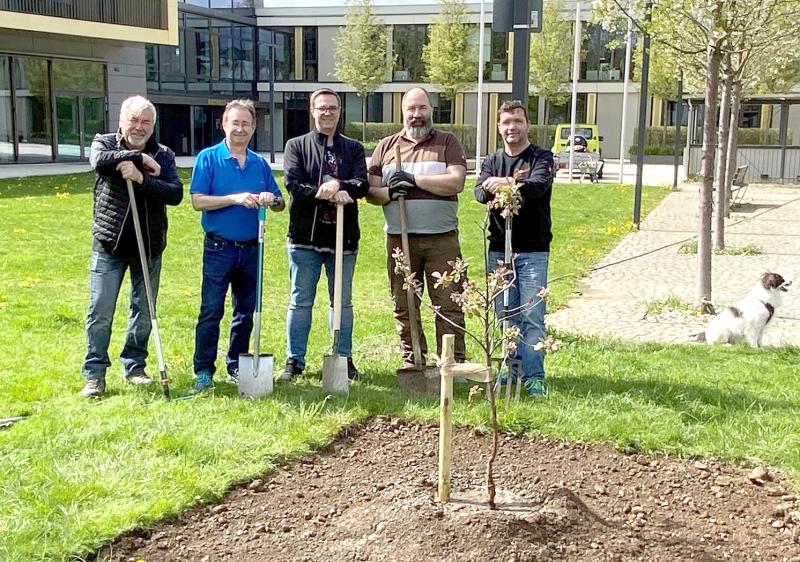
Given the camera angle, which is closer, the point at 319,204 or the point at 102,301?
the point at 102,301

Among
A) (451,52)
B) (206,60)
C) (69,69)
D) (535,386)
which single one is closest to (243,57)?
(206,60)

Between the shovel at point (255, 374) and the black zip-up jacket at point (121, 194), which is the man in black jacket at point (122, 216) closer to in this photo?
the black zip-up jacket at point (121, 194)

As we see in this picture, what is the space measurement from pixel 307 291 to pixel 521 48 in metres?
2.56

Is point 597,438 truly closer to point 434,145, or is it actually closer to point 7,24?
point 434,145

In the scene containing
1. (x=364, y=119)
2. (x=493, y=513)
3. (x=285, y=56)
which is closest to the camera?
(x=493, y=513)

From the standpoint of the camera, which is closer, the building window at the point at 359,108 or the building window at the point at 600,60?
the building window at the point at 600,60

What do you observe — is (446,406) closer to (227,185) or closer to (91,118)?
(227,185)

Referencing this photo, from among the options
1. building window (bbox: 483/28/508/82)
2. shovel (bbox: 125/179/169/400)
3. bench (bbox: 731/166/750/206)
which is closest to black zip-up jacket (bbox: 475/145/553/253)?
shovel (bbox: 125/179/169/400)

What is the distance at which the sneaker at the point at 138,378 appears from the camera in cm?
595

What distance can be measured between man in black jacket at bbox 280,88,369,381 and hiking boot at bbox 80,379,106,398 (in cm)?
115

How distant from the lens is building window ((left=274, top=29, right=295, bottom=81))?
53031 millimetres

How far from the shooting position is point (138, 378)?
5.99 metres

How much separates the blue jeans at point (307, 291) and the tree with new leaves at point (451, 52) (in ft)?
135

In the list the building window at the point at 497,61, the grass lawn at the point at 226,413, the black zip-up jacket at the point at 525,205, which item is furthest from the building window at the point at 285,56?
the black zip-up jacket at the point at 525,205
